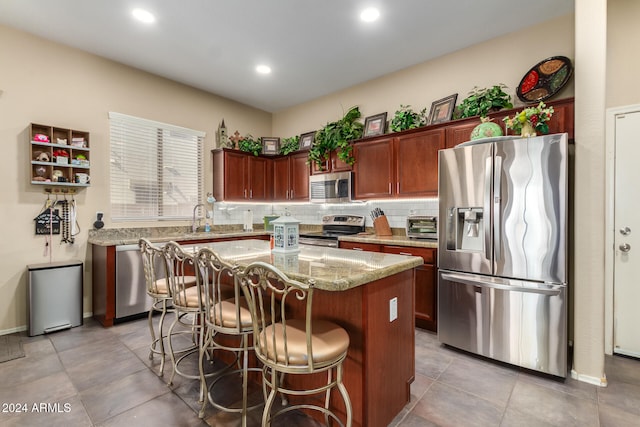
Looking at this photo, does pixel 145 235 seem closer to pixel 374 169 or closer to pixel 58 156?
pixel 58 156

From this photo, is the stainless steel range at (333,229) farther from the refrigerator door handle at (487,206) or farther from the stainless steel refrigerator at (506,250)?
the refrigerator door handle at (487,206)

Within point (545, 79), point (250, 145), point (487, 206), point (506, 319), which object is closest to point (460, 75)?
point (545, 79)

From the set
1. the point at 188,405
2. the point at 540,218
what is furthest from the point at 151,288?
the point at 540,218

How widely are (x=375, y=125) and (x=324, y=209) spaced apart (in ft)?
5.31

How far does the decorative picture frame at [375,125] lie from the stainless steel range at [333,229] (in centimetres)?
125

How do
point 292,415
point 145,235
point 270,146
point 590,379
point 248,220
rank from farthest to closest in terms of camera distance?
point 270,146, point 248,220, point 145,235, point 590,379, point 292,415

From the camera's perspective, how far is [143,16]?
296cm

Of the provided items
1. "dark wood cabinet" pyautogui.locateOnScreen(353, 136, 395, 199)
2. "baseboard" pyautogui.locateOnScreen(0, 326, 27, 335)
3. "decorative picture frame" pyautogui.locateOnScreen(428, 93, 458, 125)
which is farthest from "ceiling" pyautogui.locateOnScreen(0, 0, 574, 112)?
"baseboard" pyautogui.locateOnScreen(0, 326, 27, 335)

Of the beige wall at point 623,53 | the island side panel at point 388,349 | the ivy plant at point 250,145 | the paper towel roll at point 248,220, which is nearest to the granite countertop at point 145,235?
the paper towel roll at point 248,220

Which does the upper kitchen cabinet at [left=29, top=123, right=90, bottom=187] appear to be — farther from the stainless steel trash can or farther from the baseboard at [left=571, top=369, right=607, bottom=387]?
the baseboard at [left=571, top=369, right=607, bottom=387]

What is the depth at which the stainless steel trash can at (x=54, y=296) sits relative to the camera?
10.1ft

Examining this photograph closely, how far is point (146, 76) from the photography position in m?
4.17

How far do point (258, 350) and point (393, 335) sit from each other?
0.83m

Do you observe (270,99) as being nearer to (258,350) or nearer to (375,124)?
(375,124)
